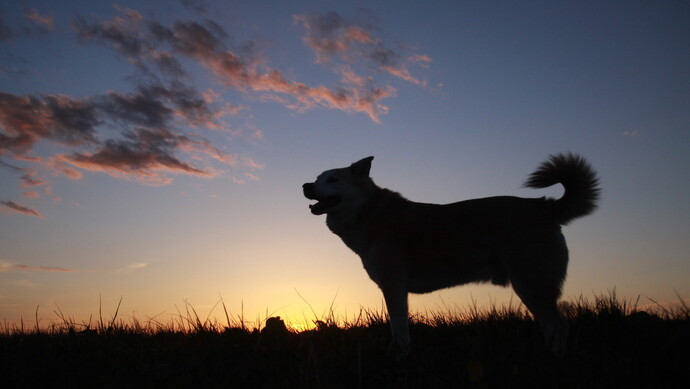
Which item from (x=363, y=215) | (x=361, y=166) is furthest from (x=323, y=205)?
(x=361, y=166)

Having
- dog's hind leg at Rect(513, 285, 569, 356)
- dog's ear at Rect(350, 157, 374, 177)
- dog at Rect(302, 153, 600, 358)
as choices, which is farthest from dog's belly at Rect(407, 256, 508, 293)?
dog's ear at Rect(350, 157, 374, 177)

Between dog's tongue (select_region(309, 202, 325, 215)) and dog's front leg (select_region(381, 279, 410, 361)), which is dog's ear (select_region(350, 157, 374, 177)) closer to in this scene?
dog's tongue (select_region(309, 202, 325, 215))

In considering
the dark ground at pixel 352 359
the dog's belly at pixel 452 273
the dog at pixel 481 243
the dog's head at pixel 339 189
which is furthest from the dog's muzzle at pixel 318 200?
the dark ground at pixel 352 359

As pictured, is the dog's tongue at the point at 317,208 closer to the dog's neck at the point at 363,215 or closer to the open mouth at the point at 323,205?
the open mouth at the point at 323,205

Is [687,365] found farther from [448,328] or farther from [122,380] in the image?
[122,380]

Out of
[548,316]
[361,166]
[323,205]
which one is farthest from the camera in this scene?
[361,166]

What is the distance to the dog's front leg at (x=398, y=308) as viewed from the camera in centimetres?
604

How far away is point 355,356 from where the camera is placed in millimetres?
4672

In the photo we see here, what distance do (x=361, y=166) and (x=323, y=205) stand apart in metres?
0.94

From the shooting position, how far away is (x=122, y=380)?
4215 millimetres

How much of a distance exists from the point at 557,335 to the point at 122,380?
182 inches

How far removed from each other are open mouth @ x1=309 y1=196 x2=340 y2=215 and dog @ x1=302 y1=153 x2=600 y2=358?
0.33 metres

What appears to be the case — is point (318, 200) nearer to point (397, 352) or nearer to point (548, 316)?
point (397, 352)

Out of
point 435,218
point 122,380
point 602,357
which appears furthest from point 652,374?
point 122,380
